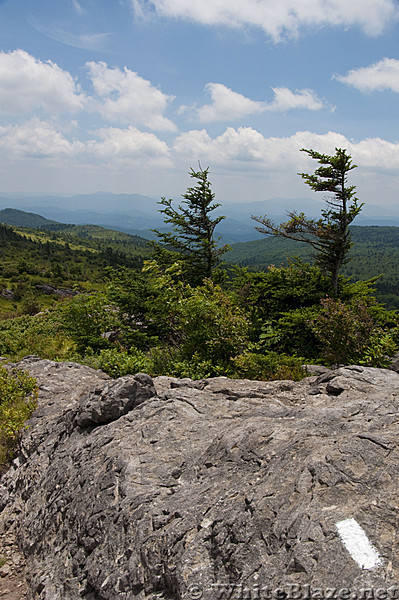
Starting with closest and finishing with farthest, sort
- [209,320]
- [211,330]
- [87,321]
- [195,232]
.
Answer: [211,330] → [209,320] → [87,321] → [195,232]

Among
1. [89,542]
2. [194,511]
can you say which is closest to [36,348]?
[89,542]

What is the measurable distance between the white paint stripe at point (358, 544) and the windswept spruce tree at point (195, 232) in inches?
742

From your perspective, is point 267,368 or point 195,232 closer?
point 267,368

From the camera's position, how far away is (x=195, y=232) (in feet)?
73.3

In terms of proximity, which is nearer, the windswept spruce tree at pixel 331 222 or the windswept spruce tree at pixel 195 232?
the windswept spruce tree at pixel 331 222

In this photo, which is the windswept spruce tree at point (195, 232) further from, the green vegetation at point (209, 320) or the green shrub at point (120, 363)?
the green shrub at point (120, 363)

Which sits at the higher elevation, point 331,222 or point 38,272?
point 331,222

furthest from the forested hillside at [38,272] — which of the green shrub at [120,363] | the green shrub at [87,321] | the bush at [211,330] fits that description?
the bush at [211,330]

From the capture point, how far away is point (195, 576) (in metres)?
3.50

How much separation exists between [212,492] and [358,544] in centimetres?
198

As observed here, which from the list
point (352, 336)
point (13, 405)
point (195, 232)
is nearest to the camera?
point (13, 405)

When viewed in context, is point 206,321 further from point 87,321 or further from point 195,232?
point 195,232

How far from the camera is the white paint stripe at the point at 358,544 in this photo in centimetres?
287

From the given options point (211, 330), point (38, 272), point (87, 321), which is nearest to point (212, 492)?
point (211, 330)
